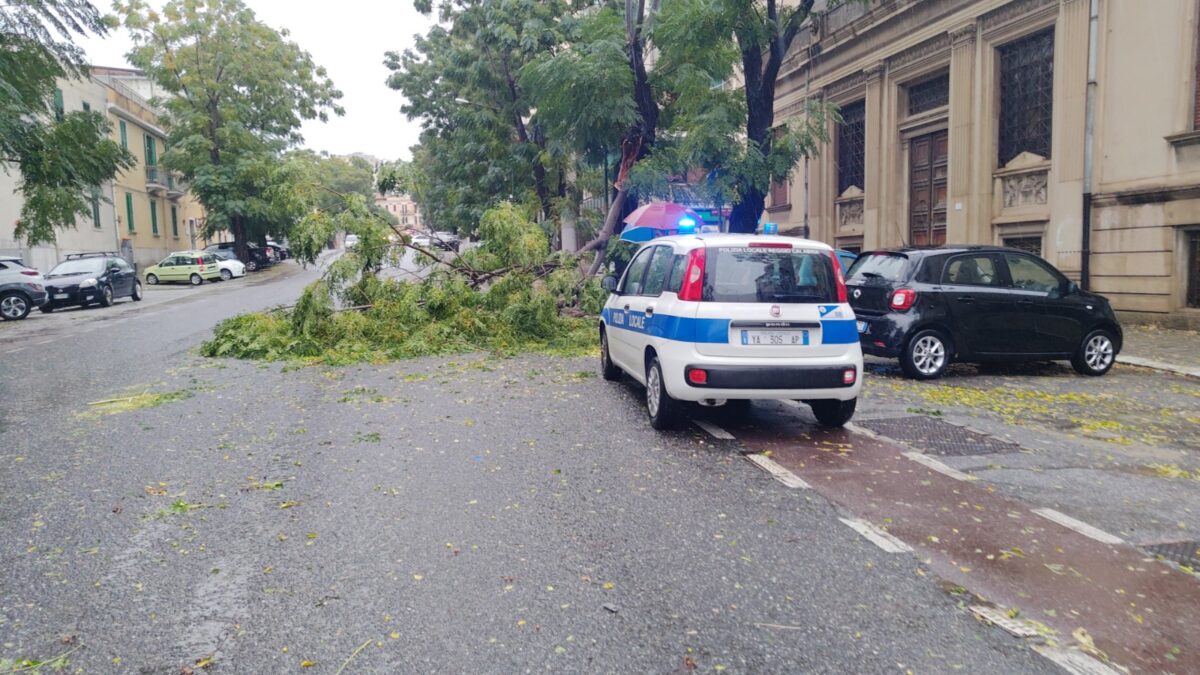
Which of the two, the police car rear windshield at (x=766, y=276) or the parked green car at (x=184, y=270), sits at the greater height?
the parked green car at (x=184, y=270)

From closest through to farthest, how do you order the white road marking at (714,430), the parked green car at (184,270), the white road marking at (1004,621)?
the white road marking at (1004,621) → the white road marking at (714,430) → the parked green car at (184,270)

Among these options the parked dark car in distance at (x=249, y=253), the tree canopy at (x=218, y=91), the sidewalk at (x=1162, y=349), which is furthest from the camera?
the parked dark car in distance at (x=249, y=253)

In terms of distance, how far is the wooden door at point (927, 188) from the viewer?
68.0 feet

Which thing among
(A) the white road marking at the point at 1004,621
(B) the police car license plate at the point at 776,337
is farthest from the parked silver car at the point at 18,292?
(A) the white road marking at the point at 1004,621

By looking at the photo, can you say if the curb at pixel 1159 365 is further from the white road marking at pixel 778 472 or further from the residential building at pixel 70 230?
the residential building at pixel 70 230

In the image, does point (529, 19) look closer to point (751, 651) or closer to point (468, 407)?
point (468, 407)

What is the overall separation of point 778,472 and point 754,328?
1357 millimetres

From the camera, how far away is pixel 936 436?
292 inches

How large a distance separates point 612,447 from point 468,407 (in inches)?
89.9

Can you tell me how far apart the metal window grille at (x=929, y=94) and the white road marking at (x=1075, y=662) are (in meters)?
19.1

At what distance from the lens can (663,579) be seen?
4.21m

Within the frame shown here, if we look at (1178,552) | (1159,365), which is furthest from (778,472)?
(1159,365)

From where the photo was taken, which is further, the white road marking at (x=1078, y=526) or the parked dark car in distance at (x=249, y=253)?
the parked dark car in distance at (x=249, y=253)

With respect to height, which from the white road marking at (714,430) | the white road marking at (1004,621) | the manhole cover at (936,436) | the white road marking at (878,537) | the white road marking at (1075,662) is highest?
the white road marking at (714,430)
